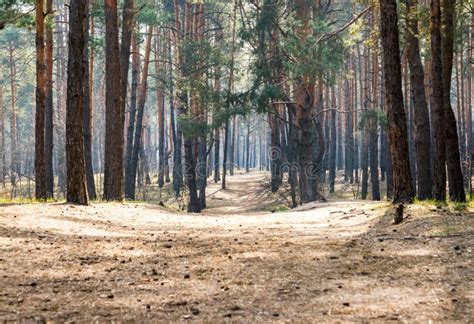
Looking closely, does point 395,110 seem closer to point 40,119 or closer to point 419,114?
point 419,114

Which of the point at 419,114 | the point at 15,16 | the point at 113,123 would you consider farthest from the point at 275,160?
the point at 15,16

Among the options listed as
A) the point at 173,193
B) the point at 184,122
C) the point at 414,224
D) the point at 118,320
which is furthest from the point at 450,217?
the point at 173,193

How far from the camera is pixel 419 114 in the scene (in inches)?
639

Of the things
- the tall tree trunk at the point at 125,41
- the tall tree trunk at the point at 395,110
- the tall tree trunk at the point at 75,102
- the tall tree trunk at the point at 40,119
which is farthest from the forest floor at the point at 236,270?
the tall tree trunk at the point at 125,41

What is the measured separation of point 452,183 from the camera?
13617 millimetres

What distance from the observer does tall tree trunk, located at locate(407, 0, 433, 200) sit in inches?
633

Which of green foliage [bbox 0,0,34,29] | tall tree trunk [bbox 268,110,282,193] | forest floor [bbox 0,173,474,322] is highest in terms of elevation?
green foliage [bbox 0,0,34,29]

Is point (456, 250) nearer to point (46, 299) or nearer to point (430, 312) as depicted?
point (430, 312)

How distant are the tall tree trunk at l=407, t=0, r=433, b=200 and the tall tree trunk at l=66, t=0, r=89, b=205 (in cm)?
856

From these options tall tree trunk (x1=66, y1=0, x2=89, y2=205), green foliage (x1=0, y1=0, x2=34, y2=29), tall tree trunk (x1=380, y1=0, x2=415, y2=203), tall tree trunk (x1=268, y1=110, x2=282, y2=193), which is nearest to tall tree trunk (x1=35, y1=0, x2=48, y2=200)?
green foliage (x1=0, y1=0, x2=34, y2=29)

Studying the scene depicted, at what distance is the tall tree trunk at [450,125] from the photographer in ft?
43.2

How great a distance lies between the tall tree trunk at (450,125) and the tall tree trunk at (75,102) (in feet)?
27.3

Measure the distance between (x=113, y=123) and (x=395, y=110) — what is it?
873cm

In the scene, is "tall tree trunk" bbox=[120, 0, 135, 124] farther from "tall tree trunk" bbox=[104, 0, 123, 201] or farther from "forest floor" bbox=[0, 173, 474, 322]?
"forest floor" bbox=[0, 173, 474, 322]
